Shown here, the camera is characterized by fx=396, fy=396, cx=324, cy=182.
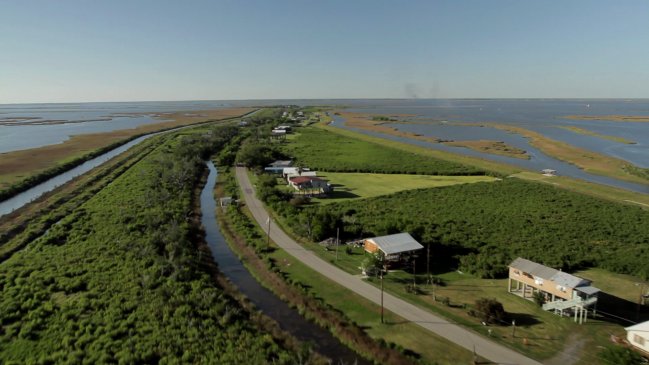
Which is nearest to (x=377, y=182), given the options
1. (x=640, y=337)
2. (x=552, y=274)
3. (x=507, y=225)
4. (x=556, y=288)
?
(x=507, y=225)

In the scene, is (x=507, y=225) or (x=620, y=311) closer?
(x=620, y=311)

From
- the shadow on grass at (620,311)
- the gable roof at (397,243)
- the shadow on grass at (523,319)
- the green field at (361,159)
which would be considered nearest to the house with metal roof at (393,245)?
the gable roof at (397,243)

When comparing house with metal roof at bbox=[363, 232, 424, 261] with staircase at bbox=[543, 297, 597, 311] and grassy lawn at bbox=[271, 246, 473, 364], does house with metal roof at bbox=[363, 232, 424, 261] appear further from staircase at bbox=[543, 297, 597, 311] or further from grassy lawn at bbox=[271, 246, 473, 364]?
staircase at bbox=[543, 297, 597, 311]

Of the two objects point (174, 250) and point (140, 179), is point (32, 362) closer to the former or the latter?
point (174, 250)

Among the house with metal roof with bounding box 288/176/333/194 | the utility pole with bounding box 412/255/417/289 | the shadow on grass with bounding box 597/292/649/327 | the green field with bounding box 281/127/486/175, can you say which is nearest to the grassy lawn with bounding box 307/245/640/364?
the utility pole with bounding box 412/255/417/289

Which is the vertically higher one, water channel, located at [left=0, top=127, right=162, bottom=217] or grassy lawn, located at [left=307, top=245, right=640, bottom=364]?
water channel, located at [left=0, top=127, right=162, bottom=217]

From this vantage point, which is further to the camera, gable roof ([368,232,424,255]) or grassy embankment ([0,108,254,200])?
grassy embankment ([0,108,254,200])

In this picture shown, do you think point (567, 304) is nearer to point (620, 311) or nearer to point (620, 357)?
point (620, 311)
